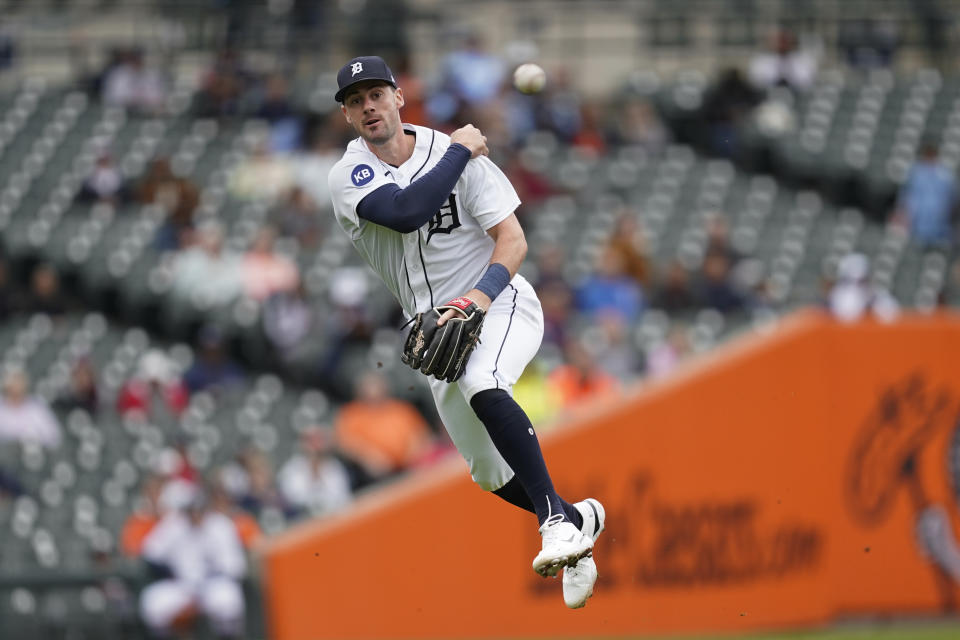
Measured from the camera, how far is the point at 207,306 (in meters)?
14.6

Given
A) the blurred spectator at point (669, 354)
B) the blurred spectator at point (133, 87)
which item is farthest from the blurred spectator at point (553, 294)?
the blurred spectator at point (133, 87)

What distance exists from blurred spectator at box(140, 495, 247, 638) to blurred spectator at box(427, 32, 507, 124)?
18.4 feet

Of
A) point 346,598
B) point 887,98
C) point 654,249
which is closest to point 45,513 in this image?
point 346,598

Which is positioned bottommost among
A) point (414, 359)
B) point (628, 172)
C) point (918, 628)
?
point (918, 628)

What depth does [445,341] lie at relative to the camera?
5848 millimetres

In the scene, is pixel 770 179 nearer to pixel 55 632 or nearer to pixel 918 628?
pixel 918 628

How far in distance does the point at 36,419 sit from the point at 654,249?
6.20 meters

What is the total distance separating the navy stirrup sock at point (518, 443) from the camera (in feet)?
19.5

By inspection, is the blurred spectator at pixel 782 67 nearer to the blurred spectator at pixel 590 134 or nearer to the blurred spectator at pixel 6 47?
the blurred spectator at pixel 590 134

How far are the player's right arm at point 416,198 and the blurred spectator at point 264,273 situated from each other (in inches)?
329

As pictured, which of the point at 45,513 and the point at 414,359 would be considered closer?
the point at 414,359

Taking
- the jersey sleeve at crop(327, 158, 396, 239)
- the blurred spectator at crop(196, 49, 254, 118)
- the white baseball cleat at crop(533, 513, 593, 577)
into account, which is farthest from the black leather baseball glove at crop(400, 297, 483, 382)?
the blurred spectator at crop(196, 49, 254, 118)

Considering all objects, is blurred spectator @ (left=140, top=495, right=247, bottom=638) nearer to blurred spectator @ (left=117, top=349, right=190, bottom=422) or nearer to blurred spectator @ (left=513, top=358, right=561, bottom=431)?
blurred spectator @ (left=117, top=349, right=190, bottom=422)

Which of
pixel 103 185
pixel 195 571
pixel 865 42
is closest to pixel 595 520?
pixel 195 571
